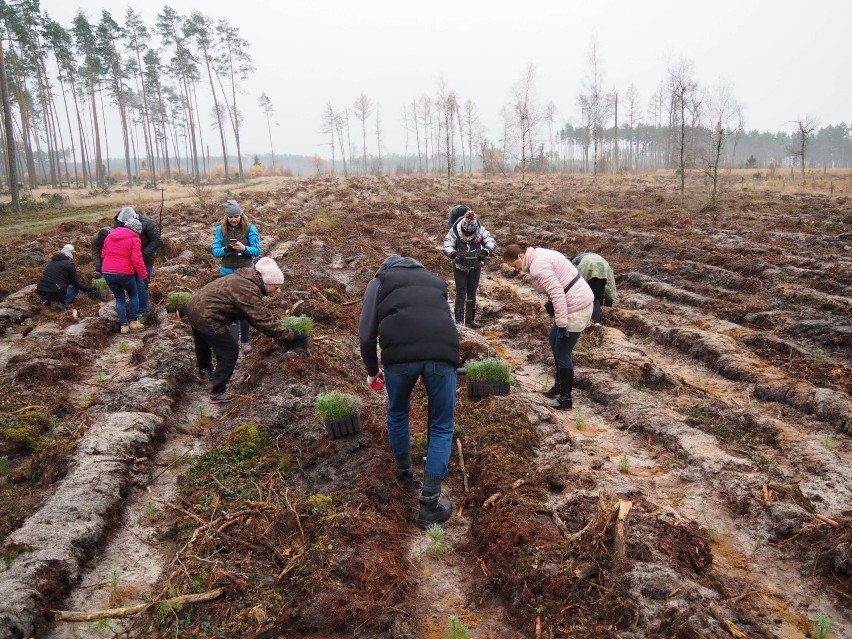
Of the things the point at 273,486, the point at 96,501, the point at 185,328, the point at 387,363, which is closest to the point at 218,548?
the point at 273,486

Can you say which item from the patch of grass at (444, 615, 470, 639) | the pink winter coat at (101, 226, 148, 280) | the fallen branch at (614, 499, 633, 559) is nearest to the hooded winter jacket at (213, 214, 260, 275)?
the pink winter coat at (101, 226, 148, 280)

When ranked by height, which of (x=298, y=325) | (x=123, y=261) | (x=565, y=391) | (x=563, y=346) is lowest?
(x=565, y=391)

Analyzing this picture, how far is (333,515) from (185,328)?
566 centimetres

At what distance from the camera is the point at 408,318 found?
155 inches

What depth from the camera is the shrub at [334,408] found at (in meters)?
5.07

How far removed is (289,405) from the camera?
5812mm

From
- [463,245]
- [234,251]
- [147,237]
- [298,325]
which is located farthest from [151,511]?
[147,237]

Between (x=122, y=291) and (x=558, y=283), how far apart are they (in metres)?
7.13

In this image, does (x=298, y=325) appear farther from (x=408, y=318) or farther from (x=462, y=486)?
(x=408, y=318)

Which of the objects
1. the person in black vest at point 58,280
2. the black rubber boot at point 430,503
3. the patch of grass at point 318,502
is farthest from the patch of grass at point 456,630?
the person in black vest at point 58,280

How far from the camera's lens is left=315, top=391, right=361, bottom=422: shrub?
5.07 m

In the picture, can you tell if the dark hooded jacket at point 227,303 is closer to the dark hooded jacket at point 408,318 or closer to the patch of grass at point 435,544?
the dark hooded jacket at point 408,318

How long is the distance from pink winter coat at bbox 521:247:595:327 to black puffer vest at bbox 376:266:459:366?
1.95m

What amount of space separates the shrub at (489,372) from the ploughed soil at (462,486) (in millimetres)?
262
